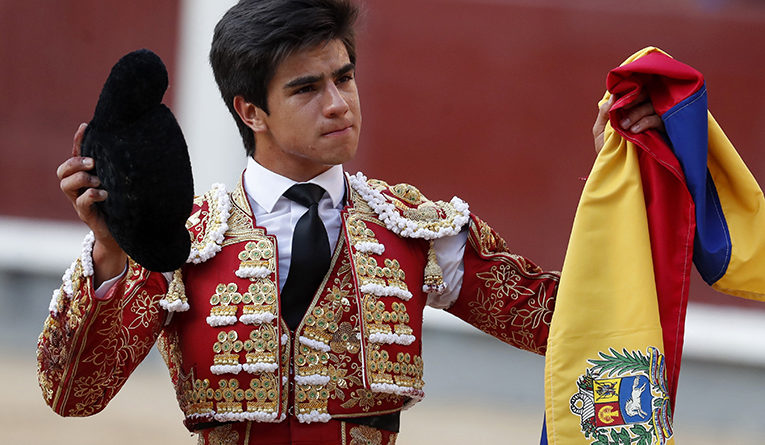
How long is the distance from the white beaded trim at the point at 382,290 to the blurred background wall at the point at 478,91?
3987mm

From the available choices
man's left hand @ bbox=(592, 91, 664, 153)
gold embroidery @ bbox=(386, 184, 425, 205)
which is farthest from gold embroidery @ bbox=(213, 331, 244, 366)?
man's left hand @ bbox=(592, 91, 664, 153)

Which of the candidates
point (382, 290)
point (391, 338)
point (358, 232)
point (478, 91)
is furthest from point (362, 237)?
point (478, 91)

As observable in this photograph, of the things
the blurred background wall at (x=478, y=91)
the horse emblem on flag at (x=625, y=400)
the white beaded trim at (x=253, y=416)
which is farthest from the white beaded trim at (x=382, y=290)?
the blurred background wall at (x=478, y=91)

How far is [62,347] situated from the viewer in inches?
88.3

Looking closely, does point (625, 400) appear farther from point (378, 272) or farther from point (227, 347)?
point (227, 347)

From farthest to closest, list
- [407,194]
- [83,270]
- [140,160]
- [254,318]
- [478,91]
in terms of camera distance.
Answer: [478,91], [407,194], [254,318], [83,270], [140,160]

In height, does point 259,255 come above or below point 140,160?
below

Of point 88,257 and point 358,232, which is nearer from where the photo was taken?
point 88,257

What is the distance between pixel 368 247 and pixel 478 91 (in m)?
4.39

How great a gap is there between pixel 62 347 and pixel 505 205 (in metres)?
4.66

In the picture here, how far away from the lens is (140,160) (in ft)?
6.72

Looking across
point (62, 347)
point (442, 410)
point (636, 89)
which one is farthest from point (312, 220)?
point (442, 410)

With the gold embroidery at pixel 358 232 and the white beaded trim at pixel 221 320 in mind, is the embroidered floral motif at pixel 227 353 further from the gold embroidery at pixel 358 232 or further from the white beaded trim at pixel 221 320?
the gold embroidery at pixel 358 232

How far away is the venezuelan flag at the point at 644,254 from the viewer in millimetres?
2332
